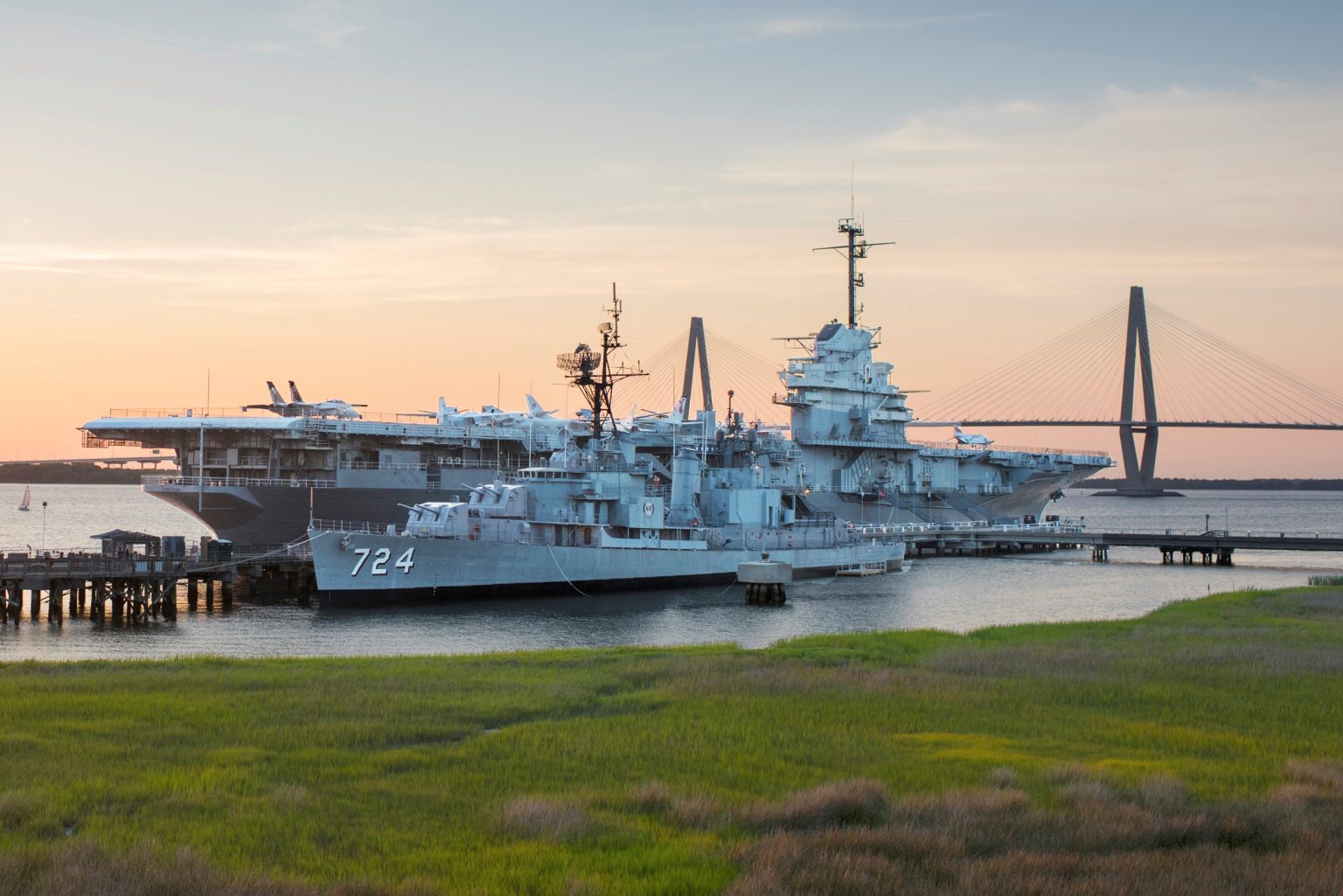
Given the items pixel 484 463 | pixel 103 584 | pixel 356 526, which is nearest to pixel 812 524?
pixel 484 463

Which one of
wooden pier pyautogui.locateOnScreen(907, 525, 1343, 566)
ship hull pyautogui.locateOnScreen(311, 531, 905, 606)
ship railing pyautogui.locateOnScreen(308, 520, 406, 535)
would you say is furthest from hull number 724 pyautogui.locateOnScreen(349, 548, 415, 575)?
wooden pier pyautogui.locateOnScreen(907, 525, 1343, 566)

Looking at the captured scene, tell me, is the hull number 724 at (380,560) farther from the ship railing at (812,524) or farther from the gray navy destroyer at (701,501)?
the ship railing at (812,524)

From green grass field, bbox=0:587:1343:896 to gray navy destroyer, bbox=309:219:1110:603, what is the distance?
20.5 meters

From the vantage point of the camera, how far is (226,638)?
33.7 m

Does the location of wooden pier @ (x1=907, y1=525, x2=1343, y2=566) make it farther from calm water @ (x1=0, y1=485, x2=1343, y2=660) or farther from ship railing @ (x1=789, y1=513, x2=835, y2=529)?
ship railing @ (x1=789, y1=513, x2=835, y2=529)

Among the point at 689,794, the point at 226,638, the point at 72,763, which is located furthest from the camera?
the point at 226,638

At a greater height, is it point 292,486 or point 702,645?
point 292,486

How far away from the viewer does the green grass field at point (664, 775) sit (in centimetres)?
945

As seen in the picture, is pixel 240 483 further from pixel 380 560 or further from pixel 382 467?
pixel 380 560

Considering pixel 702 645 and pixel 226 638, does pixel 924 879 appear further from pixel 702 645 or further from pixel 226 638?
pixel 226 638

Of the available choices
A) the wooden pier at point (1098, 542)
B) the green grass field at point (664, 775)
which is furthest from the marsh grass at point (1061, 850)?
the wooden pier at point (1098, 542)

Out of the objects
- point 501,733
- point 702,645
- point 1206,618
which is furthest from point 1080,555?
point 501,733

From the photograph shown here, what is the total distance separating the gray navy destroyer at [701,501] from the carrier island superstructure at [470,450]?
16 centimetres

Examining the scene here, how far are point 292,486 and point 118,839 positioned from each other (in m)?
41.7
